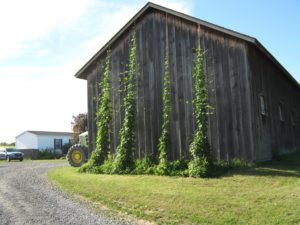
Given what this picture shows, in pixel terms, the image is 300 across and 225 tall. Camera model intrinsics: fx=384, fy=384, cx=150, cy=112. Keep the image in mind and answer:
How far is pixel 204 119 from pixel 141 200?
19.7ft

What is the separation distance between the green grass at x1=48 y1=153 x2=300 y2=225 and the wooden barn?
2.01 metres

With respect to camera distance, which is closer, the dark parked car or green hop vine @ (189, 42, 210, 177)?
green hop vine @ (189, 42, 210, 177)

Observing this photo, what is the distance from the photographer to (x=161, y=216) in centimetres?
880

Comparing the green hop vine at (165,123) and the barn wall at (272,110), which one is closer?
the barn wall at (272,110)

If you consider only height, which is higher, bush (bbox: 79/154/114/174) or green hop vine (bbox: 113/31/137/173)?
green hop vine (bbox: 113/31/137/173)

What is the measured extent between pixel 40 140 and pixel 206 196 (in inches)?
1847

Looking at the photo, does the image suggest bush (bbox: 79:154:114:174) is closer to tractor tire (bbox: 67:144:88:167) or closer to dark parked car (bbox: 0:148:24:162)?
tractor tire (bbox: 67:144:88:167)

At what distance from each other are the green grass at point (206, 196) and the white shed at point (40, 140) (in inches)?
1606

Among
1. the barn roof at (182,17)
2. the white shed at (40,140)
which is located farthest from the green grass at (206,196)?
the white shed at (40,140)

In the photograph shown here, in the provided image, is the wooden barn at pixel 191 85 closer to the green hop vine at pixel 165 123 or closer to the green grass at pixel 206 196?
the green hop vine at pixel 165 123

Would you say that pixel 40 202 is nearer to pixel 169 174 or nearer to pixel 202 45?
pixel 169 174

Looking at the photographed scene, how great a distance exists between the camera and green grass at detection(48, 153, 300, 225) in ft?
27.7

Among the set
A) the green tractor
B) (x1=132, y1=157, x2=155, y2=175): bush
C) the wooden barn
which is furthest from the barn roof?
(x1=132, y1=157, x2=155, y2=175): bush

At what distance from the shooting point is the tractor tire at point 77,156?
2356 centimetres
